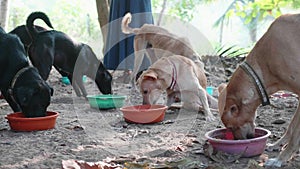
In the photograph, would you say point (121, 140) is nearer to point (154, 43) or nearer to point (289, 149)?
point (289, 149)

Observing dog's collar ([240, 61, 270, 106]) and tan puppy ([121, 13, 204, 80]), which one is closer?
dog's collar ([240, 61, 270, 106])

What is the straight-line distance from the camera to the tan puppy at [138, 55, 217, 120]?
5113mm

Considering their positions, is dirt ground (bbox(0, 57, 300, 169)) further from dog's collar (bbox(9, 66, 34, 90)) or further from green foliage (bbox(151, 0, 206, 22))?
green foliage (bbox(151, 0, 206, 22))

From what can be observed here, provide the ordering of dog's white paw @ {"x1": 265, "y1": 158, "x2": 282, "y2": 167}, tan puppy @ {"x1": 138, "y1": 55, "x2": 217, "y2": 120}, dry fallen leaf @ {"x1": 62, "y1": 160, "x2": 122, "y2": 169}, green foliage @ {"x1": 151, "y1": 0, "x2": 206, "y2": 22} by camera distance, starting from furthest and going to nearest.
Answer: green foliage @ {"x1": 151, "y1": 0, "x2": 206, "y2": 22}, tan puppy @ {"x1": 138, "y1": 55, "x2": 217, "y2": 120}, dog's white paw @ {"x1": 265, "y1": 158, "x2": 282, "y2": 167}, dry fallen leaf @ {"x1": 62, "y1": 160, "x2": 122, "y2": 169}

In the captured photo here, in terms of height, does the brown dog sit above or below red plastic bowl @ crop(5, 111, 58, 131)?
above

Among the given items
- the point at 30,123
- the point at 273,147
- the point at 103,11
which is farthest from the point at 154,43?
the point at 273,147

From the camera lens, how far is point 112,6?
7.51m

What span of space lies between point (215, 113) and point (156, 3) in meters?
9.77

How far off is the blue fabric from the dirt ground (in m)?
1.72

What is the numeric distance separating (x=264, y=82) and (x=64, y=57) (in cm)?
361

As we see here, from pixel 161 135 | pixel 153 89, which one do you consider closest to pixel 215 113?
pixel 153 89

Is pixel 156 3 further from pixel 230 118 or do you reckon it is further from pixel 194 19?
pixel 230 118

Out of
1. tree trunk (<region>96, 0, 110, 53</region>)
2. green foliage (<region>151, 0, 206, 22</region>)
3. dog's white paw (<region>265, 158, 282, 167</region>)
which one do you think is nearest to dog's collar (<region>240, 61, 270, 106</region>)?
dog's white paw (<region>265, 158, 282, 167</region>)

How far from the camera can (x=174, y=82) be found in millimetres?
5215
